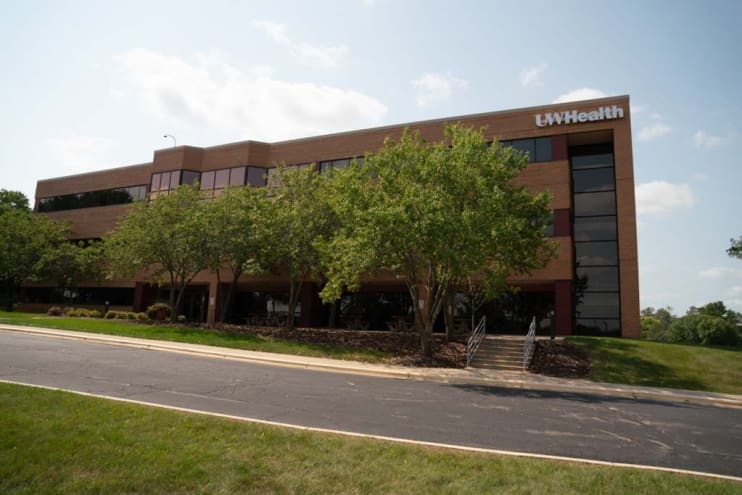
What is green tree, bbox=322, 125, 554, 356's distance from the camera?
1711cm

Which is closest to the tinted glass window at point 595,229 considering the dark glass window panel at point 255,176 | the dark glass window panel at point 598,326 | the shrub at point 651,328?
the dark glass window panel at point 598,326

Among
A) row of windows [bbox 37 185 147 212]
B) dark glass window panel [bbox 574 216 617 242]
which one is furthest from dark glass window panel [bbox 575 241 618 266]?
row of windows [bbox 37 185 147 212]

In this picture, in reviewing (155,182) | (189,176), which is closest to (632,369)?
(189,176)

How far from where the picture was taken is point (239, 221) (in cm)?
2802

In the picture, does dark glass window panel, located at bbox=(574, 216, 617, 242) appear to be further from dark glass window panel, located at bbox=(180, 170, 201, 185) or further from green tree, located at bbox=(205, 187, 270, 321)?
dark glass window panel, located at bbox=(180, 170, 201, 185)

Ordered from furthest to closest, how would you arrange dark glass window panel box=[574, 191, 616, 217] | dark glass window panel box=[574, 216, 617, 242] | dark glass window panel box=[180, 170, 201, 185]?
dark glass window panel box=[180, 170, 201, 185], dark glass window panel box=[574, 191, 616, 217], dark glass window panel box=[574, 216, 617, 242]

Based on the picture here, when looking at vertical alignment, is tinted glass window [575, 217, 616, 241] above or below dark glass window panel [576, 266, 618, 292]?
above

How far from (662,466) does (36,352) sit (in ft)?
55.5

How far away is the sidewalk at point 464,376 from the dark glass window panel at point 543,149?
47.8 feet

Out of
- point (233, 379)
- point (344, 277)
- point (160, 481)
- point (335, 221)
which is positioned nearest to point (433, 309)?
point (344, 277)

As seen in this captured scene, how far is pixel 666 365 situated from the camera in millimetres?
18656

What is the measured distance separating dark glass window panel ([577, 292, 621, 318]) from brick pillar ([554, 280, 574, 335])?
84.3 inches

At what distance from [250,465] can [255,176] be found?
3173 cm

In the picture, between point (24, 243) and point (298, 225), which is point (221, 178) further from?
point (24, 243)
